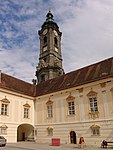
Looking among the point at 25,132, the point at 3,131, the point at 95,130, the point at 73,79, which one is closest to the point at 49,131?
the point at 25,132

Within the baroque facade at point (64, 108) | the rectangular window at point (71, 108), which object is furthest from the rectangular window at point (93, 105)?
the rectangular window at point (71, 108)

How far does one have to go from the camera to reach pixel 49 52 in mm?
47156

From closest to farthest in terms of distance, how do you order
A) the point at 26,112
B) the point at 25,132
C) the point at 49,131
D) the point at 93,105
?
the point at 93,105 < the point at 49,131 < the point at 26,112 < the point at 25,132

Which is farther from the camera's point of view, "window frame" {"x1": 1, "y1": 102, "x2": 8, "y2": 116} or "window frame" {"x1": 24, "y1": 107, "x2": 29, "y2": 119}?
"window frame" {"x1": 24, "y1": 107, "x2": 29, "y2": 119}

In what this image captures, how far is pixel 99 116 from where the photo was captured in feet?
65.4

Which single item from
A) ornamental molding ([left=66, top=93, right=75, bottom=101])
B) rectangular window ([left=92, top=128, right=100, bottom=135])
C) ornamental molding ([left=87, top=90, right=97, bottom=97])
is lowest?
rectangular window ([left=92, top=128, right=100, bottom=135])

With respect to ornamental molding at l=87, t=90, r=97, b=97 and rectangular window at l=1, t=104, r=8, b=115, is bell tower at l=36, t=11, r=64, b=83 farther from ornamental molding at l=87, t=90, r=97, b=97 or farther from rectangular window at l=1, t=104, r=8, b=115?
ornamental molding at l=87, t=90, r=97, b=97

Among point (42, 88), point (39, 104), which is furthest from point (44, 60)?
point (39, 104)

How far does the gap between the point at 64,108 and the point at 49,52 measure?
25.9m

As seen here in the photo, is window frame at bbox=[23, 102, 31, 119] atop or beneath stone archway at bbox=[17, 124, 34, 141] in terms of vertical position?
atop

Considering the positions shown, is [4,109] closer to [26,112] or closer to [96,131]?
[26,112]

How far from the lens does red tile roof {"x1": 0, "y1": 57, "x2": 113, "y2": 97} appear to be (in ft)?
71.9

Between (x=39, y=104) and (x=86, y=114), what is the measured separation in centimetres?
830

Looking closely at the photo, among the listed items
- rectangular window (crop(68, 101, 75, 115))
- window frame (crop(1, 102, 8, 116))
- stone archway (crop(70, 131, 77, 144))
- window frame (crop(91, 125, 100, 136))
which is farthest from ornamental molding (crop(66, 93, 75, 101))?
window frame (crop(1, 102, 8, 116))
